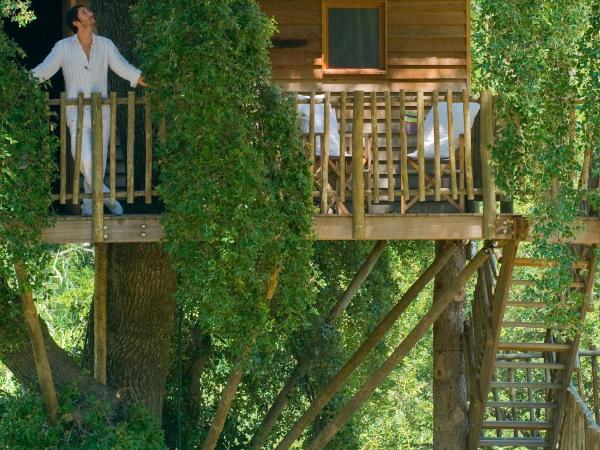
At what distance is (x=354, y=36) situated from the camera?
611 inches

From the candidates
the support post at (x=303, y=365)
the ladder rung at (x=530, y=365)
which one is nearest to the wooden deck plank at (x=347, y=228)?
the ladder rung at (x=530, y=365)

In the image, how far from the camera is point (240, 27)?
10914 mm

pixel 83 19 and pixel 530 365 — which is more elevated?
pixel 83 19

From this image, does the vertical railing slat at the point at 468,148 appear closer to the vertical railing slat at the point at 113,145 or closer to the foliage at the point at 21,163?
the vertical railing slat at the point at 113,145

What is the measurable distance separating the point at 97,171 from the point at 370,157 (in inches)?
92.7

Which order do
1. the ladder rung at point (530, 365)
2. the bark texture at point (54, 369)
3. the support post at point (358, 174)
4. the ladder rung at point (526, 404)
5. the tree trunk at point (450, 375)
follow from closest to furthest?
the support post at point (358, 174), the bark texture at point (54, 369), the ladder rung at point (530, 365), the ladder rung at point (526, 404), the tree trunk at point (450, 375)

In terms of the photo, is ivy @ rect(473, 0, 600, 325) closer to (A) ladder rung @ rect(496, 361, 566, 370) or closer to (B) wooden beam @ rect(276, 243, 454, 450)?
(B) wooden beam @ rect(276, 243, 454, 450)

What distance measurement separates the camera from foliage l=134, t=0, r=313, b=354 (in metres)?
10.8

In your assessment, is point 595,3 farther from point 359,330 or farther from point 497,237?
point 359,330

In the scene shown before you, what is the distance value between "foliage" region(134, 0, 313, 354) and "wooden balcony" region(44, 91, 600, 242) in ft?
1.34

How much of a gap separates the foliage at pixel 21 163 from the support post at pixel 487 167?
11.6 feet

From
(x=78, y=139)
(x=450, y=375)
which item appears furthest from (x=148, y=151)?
(x=450, y=375)

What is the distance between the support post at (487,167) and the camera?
1174 cm

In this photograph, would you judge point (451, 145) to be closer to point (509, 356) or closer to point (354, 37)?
point (354, 37)
